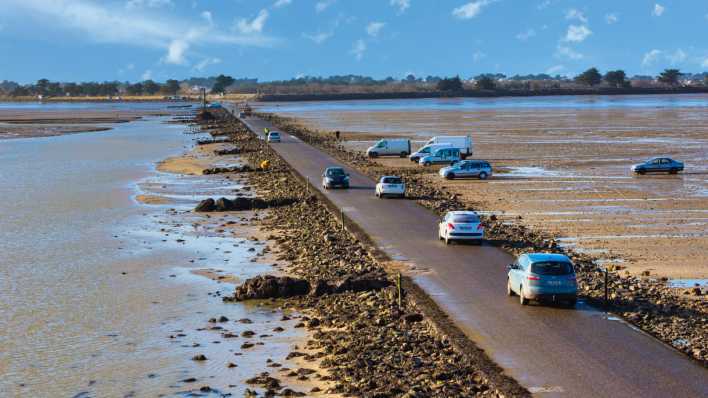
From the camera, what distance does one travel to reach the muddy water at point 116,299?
934 inches

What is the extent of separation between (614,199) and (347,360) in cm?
3192

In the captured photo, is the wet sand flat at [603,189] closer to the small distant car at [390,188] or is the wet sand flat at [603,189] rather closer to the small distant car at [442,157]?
the small distant car at [442,157]

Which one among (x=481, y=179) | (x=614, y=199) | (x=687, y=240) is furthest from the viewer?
(x=481, y=179)

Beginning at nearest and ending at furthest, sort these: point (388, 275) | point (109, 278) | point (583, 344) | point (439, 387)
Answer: point (439, 387) → point (583, 344) → point (388, 275) → point (109, 278)

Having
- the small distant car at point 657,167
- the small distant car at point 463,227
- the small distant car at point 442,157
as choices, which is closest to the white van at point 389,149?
the small distant car at point 442,157

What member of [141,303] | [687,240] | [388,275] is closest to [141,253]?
[141,303]

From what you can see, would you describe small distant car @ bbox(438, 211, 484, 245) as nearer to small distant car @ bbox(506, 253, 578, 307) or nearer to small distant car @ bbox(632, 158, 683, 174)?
small distant car @ bbox(506, 253, 578, 307)

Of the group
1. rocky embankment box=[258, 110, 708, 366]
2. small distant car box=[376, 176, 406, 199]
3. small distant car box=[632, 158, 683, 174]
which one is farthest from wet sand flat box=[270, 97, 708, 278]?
small distant car box=[376, 176, 406, 199]

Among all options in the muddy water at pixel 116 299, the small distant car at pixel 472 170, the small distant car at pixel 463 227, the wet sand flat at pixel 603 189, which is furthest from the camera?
the small distant car at pixel 472 170

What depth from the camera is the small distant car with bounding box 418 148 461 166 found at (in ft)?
247

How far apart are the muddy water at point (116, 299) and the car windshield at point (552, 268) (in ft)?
23.2

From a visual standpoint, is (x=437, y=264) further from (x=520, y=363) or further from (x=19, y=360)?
(x=19, y=360)

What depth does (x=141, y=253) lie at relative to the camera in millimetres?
40625

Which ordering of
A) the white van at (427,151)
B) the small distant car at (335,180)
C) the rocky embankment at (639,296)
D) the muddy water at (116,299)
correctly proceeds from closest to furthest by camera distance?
the muddy water at (116,299) < the rocky embankment at (639,296) < the small distant car at (335,180) < the white van at (427,151)
